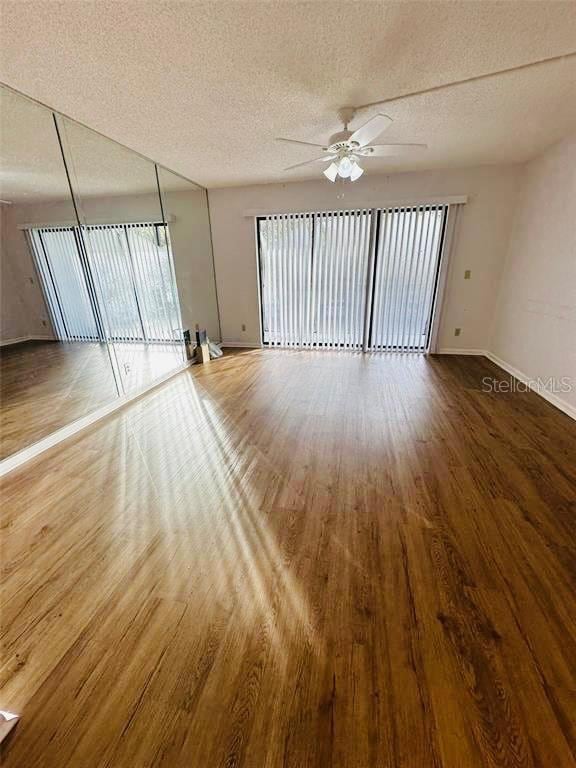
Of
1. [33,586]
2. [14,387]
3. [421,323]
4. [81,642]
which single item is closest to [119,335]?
[14,387]

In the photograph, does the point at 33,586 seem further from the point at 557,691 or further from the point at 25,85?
the point at 25,85

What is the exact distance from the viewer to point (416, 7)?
5.08 ft

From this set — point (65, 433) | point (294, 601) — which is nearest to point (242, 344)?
point (65, 433)

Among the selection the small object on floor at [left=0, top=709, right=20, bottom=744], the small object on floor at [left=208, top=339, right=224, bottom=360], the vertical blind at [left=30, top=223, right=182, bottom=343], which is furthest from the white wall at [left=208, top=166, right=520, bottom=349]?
the small object on floor at [left=0, top=709, right=20, bottom=744]

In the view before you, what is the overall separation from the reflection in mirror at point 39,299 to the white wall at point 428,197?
263 cm

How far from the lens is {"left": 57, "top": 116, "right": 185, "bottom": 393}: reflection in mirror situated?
9.36ft

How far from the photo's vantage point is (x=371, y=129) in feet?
7.29

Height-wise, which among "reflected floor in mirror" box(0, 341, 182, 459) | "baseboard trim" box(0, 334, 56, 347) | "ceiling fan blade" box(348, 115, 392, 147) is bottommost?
"reflected floor in mirror" box(0, 341, 182, 459)

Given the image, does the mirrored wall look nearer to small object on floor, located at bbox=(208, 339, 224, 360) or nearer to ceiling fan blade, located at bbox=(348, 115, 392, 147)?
small object on floor, located at bbox=(208, 339, 224, 360)

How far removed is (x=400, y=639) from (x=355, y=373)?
10.3 feet

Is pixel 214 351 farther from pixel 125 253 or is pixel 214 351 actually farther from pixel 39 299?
pixel 39 299

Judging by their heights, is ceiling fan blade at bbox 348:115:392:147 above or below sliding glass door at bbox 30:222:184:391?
above

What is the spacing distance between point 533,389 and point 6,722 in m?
4.58

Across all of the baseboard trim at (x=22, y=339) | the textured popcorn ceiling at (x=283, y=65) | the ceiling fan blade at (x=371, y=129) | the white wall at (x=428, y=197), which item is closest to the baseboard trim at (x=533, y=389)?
the white wall at (x=428, y=197)
